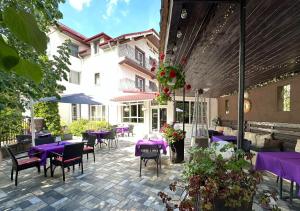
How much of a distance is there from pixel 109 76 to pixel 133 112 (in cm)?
340

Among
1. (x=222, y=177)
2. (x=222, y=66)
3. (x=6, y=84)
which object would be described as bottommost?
(x=222, y=177)

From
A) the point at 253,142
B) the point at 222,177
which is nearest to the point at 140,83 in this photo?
the point at 253,142

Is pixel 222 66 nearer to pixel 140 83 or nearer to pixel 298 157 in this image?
pixel 298 157

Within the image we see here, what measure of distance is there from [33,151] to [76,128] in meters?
6.99

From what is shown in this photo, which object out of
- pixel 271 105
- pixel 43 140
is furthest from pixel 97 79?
pixel 271 105

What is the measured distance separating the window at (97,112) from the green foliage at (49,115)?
188 inches

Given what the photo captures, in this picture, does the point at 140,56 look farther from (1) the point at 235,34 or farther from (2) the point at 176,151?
(1) the point at 235,34

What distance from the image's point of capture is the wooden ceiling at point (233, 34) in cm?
218

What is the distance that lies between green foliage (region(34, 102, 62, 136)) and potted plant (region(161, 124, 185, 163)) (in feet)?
22.3

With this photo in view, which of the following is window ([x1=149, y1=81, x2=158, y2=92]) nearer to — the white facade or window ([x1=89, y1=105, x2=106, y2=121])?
the white facade

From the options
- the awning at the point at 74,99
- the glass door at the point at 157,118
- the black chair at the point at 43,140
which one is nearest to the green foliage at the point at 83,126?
the glass door at the point at 157,118

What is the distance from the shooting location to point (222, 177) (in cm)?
156

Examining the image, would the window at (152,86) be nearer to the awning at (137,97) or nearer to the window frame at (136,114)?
the window frame at (136,114)

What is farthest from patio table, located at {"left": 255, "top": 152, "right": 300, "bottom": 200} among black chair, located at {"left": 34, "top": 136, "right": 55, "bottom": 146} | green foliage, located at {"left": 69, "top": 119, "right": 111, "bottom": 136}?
green foliage, located at {"left": 69, "top": 119, "right": 111, "bottom": 136}
